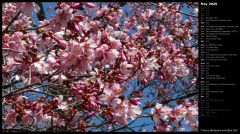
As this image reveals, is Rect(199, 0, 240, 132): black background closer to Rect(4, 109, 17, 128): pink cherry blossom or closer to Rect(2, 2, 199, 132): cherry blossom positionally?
Rect(2, 2, 199, 132): cherry blossom

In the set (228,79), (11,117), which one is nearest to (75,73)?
(11,117)

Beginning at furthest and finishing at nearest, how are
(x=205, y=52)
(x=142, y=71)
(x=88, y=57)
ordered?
(x=205, y=52), (x=142, y=71), (x=88, y=57)

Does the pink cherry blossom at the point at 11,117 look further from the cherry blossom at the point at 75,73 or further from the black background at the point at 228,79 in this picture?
the black background at the point at 228,79

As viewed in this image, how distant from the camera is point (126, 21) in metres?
8.12

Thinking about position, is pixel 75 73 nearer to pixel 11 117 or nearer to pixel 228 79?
pixel 11 117

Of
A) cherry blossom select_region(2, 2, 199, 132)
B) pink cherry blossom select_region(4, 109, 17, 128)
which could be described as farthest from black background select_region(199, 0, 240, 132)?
pink cherry blossom select_region(4, 109, 17, 128)

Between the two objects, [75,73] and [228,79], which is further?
[228,79]

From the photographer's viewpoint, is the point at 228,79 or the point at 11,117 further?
the point at 228,79

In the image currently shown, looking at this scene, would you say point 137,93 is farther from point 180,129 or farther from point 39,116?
point 39,116

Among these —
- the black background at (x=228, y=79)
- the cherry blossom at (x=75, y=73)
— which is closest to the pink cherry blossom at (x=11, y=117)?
the cherry blossom at (x=75, y=73)

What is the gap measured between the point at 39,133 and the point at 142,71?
1.14 metres

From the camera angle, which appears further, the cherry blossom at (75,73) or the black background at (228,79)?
the black background at (228,79)

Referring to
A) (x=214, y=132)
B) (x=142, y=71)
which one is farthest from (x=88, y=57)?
(x=214, y=132)

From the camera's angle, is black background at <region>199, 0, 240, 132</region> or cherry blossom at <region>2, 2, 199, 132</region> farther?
black background at <region>199, 0, 240, 132</region>
